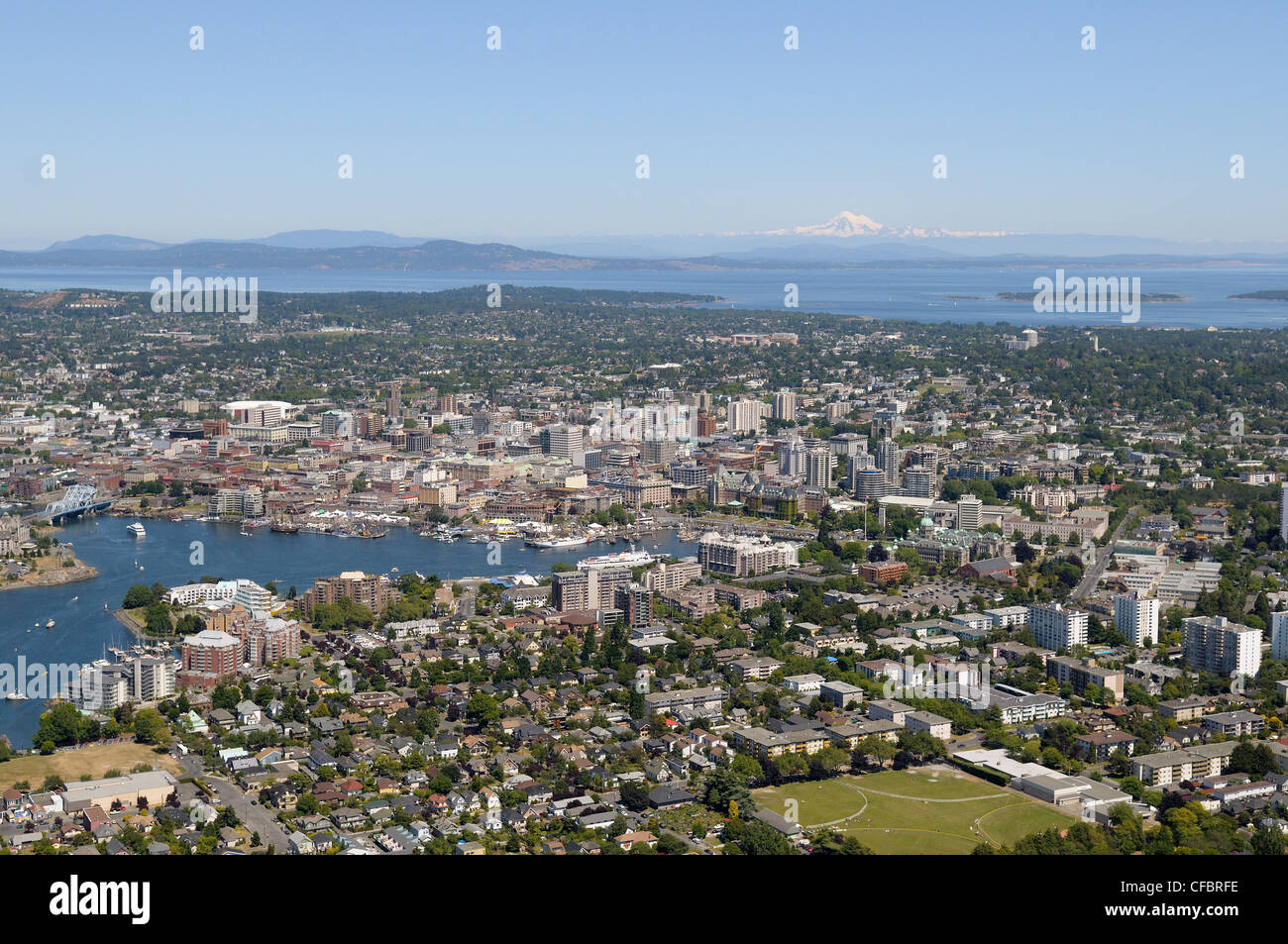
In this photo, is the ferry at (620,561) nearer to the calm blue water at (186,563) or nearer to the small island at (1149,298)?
the calm blue water at (186,563)

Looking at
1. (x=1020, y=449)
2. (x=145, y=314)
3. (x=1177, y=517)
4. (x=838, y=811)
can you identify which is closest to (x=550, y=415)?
(x=1020, y=449)

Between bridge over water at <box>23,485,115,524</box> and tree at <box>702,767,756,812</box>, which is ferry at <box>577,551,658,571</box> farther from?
bridge over water at <box>23,485,115,524</box>

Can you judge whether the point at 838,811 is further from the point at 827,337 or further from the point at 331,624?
the point at 827,337

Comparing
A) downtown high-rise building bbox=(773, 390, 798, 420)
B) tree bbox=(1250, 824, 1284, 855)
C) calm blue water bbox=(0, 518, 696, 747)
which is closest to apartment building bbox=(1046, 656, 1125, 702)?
tree bbox=(1250, 824, 1284, 855)

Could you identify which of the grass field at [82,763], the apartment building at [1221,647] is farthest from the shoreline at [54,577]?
the apartment building at [1221,647]

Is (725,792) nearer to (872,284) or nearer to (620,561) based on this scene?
(620,561)

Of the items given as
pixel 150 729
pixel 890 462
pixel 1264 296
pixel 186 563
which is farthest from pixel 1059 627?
pixel 1264 296

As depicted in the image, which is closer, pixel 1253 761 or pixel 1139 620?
pixel 1253 761
